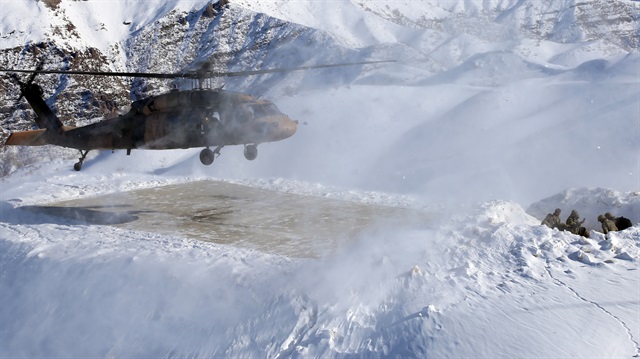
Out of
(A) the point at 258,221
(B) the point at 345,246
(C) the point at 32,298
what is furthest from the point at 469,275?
(C) the point at 32,298

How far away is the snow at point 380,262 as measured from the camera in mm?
8914

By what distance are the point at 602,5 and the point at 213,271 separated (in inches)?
4413

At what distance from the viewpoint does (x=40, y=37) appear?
2549 inches

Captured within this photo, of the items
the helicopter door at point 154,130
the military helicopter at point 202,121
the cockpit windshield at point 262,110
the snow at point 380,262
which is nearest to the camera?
the snow at point 380,262

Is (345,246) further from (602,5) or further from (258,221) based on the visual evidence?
(602,5)

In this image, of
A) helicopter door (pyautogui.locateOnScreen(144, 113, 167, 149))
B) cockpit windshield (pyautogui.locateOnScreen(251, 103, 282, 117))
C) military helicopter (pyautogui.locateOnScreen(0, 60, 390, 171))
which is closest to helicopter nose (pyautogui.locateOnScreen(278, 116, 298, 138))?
military helicopter (pyautogui.locateOnScreen(0, 60, 390, 171))

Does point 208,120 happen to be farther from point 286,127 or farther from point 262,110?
point 286,127

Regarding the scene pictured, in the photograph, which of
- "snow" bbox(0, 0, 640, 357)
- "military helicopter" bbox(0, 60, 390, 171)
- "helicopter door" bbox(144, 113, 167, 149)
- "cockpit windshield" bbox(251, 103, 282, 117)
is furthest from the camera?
"helicopter door" bbox(144, 113, 167, 149)

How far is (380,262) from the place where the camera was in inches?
428

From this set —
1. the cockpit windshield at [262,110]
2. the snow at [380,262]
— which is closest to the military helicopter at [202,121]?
the cockpit windshield at [262,110]

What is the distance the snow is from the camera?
8.91 metres

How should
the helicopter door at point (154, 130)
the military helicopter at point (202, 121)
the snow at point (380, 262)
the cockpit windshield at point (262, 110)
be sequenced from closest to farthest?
the snow at point (380, 262) < the military helicopter at point (202, 121) < the cockpit windshield at point (262, 110) < the helicopter door at point (154, 130)

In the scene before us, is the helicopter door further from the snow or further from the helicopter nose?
the helicopter nose

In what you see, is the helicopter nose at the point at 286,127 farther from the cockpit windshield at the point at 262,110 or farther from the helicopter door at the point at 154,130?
the helicopter door at the point at 154,130
